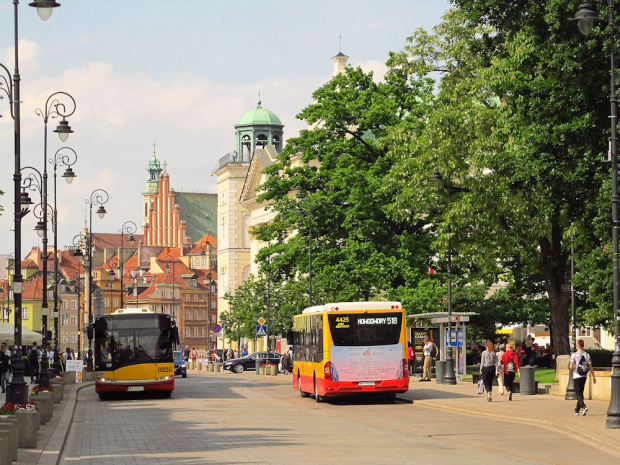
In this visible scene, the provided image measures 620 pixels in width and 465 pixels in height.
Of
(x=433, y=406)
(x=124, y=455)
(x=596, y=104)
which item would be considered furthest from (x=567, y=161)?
(x=124, y=455)

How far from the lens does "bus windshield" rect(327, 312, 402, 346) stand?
32000 millimetres

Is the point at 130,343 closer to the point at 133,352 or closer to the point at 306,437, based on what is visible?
the point at 133,352

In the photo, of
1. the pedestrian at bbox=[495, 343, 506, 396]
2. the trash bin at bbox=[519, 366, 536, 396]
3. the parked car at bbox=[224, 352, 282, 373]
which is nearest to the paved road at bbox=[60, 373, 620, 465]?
the pedestrian at bbox=[495, 343, 506, 396]

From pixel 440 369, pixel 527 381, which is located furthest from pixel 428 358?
pixel 527 381

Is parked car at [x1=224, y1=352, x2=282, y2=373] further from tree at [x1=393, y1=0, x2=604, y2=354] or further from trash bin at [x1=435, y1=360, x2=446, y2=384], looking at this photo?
trash bin at [x1=435, y1=360, x2=446, y2=384]

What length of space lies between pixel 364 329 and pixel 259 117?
323 ft

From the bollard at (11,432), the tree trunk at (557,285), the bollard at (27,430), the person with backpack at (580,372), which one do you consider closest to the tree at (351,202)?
the tree trunk at (557,285)

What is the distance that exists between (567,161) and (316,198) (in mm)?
24461

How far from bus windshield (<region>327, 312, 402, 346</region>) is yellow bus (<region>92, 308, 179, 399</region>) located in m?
6.38

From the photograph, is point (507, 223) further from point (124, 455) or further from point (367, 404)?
point (124, 455)

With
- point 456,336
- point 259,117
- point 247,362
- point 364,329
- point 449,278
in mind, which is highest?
point 259,117

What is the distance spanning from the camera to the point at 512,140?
112 ft

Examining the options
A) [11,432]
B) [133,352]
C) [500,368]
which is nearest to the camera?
[11,432]

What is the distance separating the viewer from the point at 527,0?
28891 mm
